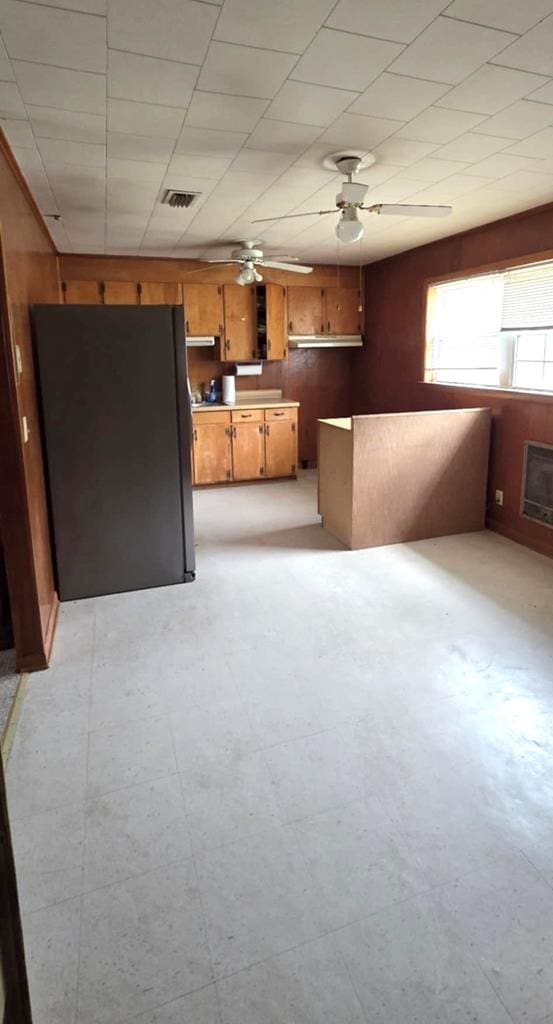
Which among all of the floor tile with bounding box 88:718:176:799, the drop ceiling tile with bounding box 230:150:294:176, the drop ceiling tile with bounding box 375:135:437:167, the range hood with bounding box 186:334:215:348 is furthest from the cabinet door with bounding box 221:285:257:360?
the floor tile with bounding box 88:718:176:799

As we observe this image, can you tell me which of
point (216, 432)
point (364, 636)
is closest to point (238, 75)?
point (364, 636)

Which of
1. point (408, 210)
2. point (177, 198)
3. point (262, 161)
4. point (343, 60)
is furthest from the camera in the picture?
point (177, 198)

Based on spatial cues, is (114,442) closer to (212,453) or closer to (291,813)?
(291,813)

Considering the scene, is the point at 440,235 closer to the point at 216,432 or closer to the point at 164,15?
the point at 216,432

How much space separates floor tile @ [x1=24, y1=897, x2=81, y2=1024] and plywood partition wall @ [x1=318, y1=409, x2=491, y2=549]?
10.2 feet

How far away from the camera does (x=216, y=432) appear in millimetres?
6164

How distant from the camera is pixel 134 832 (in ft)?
5.93

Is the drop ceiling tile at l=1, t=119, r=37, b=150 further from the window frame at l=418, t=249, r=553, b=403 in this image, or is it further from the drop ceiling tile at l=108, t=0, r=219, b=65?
the window frame at l=418, t=249, r=553, b=403

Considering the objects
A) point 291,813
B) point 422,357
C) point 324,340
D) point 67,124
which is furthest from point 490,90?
point 324,340

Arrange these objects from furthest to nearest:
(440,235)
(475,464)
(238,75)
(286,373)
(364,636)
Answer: (286,373)
(440,235)
(475,464)
(364,636)
(238,75)

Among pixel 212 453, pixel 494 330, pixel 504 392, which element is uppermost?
pixel 494 330

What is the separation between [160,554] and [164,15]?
8.87 ft

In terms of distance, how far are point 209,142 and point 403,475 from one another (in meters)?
2.55

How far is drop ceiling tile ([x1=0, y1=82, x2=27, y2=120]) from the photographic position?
7.00 feet
